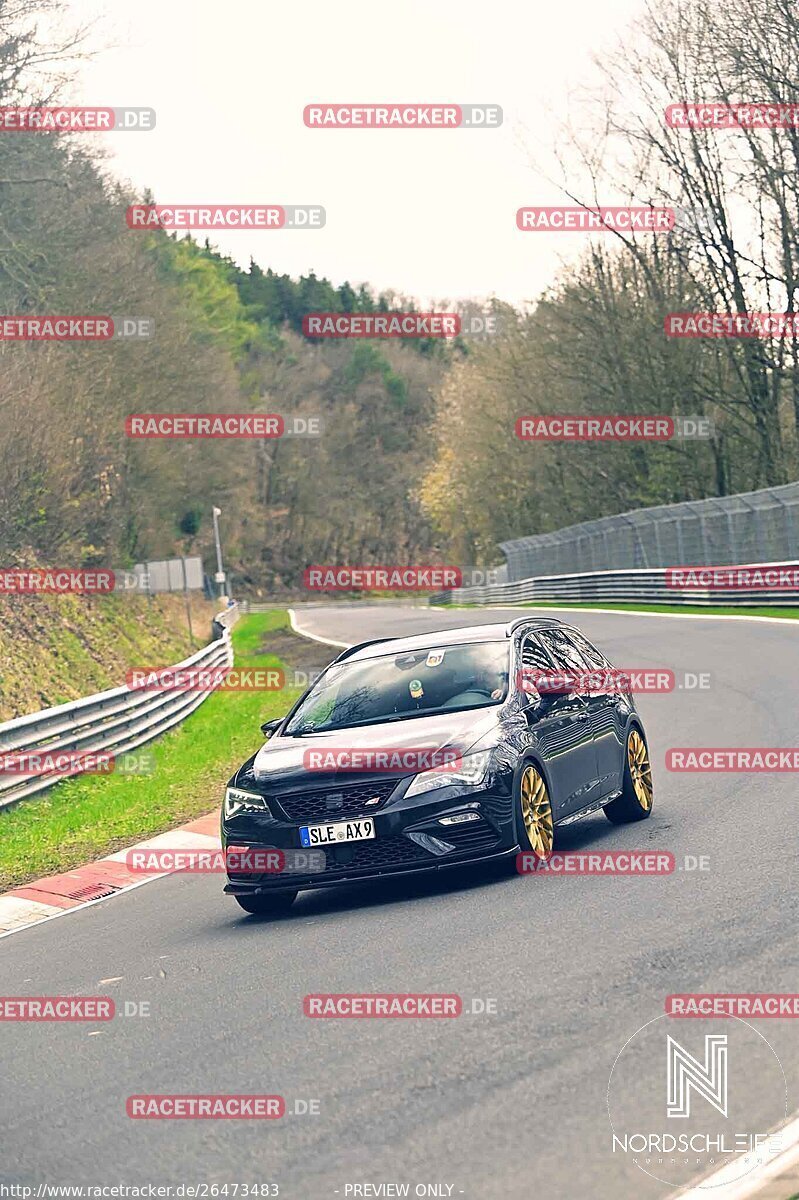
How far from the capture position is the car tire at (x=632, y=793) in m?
11.2

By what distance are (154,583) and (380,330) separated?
2017 centimetres

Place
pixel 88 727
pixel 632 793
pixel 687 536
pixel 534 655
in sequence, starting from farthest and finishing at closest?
pixel 687 536, pixel 88 727, pixel 632 793, pixel 534 655

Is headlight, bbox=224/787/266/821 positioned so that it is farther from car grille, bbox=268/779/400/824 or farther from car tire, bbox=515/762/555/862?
car tire, bbox=515/762/555/862

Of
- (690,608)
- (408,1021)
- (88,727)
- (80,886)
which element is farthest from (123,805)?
(690,608)

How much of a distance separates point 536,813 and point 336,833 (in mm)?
1301

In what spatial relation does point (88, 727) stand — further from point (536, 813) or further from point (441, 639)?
point (536, 813)

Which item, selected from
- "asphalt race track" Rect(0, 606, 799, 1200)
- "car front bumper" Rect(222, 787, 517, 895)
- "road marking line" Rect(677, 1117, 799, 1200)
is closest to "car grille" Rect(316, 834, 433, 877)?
"car front bumper" Rect(222, 787, 517, 895)

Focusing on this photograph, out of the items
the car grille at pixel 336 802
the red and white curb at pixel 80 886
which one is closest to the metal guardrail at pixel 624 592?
the red and white curb at pixel 80 886

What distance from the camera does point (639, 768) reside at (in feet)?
37.8

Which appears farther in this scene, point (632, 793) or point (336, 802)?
point (632, 793)

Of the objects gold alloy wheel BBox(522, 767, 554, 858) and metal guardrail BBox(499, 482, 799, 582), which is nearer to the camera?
gold alloy wheel BBox(522, 767, 554, 858)

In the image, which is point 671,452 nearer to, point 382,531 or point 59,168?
point 59,168

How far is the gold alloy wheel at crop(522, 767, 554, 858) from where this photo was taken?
30.7ft

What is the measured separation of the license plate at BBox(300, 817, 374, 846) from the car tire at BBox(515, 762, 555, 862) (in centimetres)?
91
